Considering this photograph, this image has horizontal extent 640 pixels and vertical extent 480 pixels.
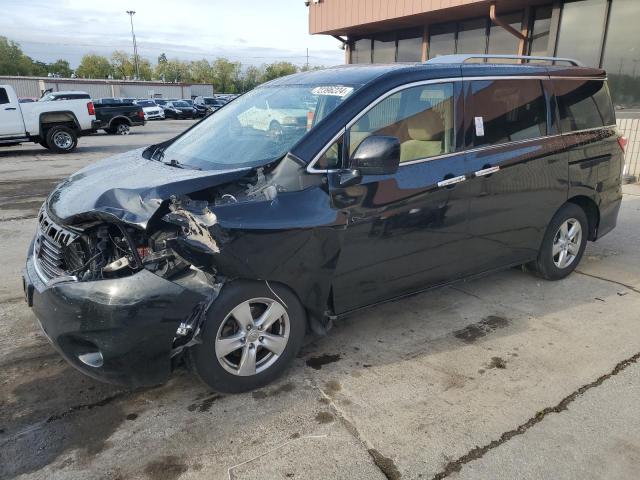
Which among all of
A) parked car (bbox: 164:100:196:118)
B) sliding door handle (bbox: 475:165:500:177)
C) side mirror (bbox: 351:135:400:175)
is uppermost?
side mirror (bbox: 351:135:400:175)

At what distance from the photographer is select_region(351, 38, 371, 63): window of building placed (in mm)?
18250

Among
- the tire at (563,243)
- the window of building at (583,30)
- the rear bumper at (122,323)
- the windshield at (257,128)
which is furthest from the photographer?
the window of building at (583,30)

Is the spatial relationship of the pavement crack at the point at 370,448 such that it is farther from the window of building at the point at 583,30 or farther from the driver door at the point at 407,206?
the window of building at the point at 583,30

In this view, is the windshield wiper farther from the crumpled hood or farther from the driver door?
the driver door

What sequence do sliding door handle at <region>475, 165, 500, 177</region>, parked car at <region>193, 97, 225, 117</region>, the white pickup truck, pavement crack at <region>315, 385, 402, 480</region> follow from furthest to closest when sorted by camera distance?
parked car at <region>193, 97, 225, 117</region> < the white pickup truck < sliding door handle at <region>475, 165, 500, 177</region> < pavement crack at <region>315, 385, 402, 480</region>

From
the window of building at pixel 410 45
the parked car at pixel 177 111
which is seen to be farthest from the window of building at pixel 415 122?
the parked car at pixel 177 111

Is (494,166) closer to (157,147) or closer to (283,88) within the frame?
(283,88)

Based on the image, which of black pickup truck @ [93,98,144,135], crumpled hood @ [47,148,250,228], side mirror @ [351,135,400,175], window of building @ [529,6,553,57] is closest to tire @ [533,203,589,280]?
side mirror @ [351,135,400,175]

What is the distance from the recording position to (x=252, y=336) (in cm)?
285

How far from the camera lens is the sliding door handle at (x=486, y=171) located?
3678mm

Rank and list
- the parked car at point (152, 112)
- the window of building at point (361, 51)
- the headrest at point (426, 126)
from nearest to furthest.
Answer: the headrest at point (426, 126) → the window of building at point (361, 51) → the parked car at point (152, 112)

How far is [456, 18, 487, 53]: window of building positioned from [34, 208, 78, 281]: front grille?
1396cm

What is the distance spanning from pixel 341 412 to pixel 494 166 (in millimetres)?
2156

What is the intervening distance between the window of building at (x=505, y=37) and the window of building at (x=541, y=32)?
437mm
